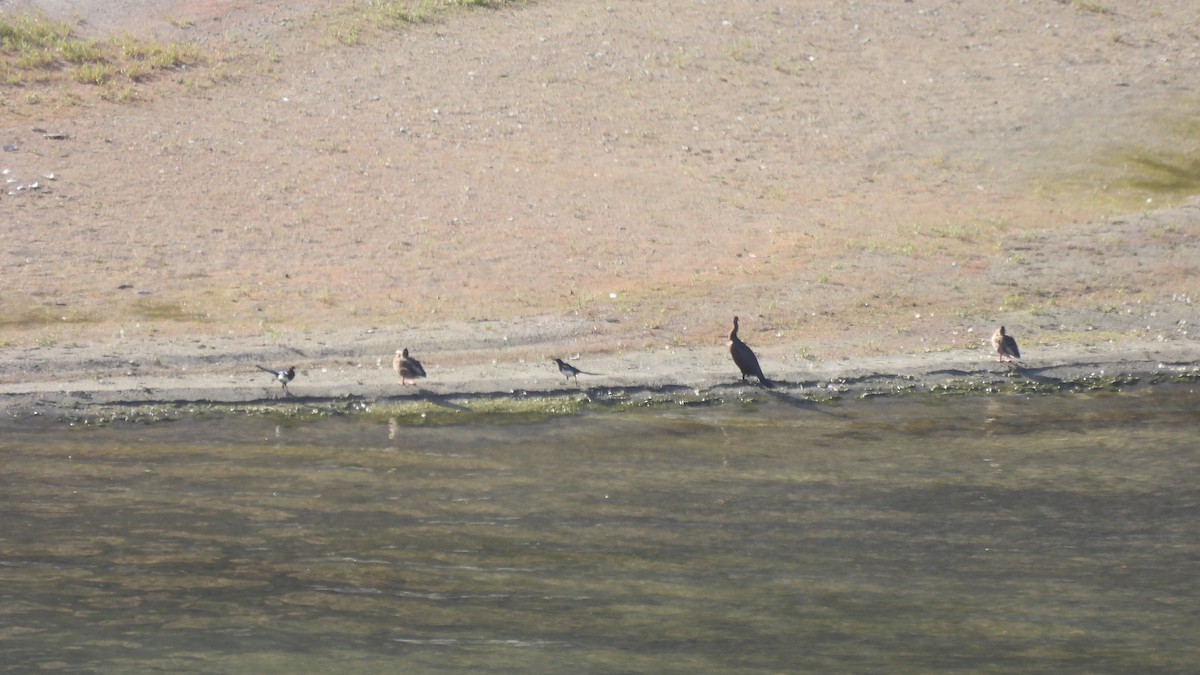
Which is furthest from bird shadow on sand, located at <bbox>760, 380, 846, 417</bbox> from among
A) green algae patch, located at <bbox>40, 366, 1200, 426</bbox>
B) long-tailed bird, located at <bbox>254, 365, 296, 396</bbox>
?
long-tailed bird, located at <bbox>254, 365, 296, 396</bbox>

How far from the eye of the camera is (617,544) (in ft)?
42.8

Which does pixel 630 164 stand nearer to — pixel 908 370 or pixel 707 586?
pixel 908 370

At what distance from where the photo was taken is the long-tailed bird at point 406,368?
1704cm

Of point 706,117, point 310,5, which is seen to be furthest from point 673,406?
point 310,5

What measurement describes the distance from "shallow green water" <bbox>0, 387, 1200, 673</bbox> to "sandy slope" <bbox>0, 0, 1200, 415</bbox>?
1.78 metres

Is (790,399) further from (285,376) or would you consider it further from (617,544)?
(285,376)

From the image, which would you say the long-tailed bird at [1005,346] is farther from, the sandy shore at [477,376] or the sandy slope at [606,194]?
the sandy slope at [606,194]

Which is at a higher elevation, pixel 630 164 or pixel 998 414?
pixel 630 164

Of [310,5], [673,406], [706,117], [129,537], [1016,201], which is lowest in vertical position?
[129,537]

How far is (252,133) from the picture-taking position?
2625 centimetres

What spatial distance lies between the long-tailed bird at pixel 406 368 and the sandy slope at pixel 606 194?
0.27 meters

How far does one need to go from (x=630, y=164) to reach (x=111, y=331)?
33.4 feet

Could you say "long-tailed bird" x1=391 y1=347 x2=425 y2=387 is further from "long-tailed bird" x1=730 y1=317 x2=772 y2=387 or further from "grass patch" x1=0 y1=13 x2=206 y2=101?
"grass patch" x1=0 y1=13 x2=206 y2=101

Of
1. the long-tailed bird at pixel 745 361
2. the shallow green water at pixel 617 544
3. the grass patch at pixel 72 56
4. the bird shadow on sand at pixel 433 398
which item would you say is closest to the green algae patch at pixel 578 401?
the bird shadow on sand at pixel 433 398
